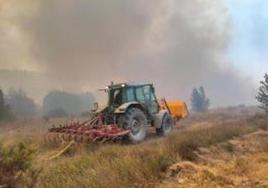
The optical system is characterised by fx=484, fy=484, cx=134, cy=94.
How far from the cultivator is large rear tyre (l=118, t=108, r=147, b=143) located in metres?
0.49

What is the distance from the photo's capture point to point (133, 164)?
32.9ft

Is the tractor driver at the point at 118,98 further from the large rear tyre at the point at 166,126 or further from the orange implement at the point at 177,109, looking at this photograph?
the orange implement at the point at 177,109

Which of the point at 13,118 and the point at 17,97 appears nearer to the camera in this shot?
the point at 13,118

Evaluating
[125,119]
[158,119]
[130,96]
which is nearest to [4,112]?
[130,96]


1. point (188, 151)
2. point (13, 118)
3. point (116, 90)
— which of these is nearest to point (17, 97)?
point (13, 118)

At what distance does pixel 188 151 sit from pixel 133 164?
186 cm

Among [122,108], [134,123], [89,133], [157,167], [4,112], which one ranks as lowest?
[157,167]

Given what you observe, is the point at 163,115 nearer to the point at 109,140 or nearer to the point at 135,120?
the point at 135,120

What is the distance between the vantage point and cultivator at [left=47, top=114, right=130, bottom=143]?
17.6 m

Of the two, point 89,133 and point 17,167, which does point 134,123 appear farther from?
point 17,167

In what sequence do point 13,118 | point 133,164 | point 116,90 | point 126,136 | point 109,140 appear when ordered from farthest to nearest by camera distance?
point 13,118 < point 116,90 < point 126,136 < point 109,140 < point 133,164

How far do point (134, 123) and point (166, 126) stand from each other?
95.6 inches

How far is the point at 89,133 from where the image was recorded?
58.2 feet

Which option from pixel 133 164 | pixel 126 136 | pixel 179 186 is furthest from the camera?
pixel 126 136
